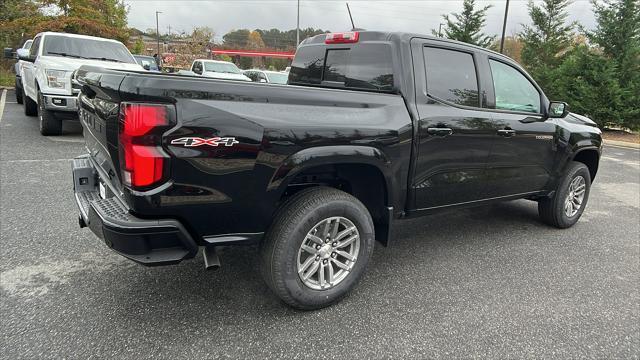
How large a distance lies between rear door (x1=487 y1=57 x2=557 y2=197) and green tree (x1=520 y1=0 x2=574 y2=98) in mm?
19856

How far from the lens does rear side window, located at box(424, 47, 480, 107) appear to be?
3385 millimetres

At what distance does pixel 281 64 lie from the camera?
70.6 metres

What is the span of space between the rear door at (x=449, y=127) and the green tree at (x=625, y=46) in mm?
14673

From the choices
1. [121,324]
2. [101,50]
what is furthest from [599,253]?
[101,50]

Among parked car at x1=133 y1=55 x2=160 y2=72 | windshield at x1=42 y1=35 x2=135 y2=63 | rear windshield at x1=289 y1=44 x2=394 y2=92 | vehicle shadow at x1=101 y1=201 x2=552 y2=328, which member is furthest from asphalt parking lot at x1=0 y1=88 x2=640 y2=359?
parked car at x1=133 y1=55 x2=160 y2=72

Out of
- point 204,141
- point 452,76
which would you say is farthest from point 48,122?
point 452,76

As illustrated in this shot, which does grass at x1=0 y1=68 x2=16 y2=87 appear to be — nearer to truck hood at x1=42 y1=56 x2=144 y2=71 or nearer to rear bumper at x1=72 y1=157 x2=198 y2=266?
truck hood at x1=42 y1=56 x2=144 y2=71

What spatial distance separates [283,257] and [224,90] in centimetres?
104

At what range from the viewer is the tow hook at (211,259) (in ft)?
8.21

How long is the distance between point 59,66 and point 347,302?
695cm

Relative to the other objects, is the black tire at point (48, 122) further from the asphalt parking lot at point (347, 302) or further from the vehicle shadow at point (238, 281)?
the vehicle shadow at point (238, 281)

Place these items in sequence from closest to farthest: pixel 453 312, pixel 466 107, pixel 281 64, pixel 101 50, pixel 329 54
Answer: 1. pixel 453 312
2. pixel 466 107
3. pixel 329 54
4. pixel 101 50
5. pixel 281 64

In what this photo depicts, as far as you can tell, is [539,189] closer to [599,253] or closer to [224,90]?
[599,253]

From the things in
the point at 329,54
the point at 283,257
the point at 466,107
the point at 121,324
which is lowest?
the point at 121,324
